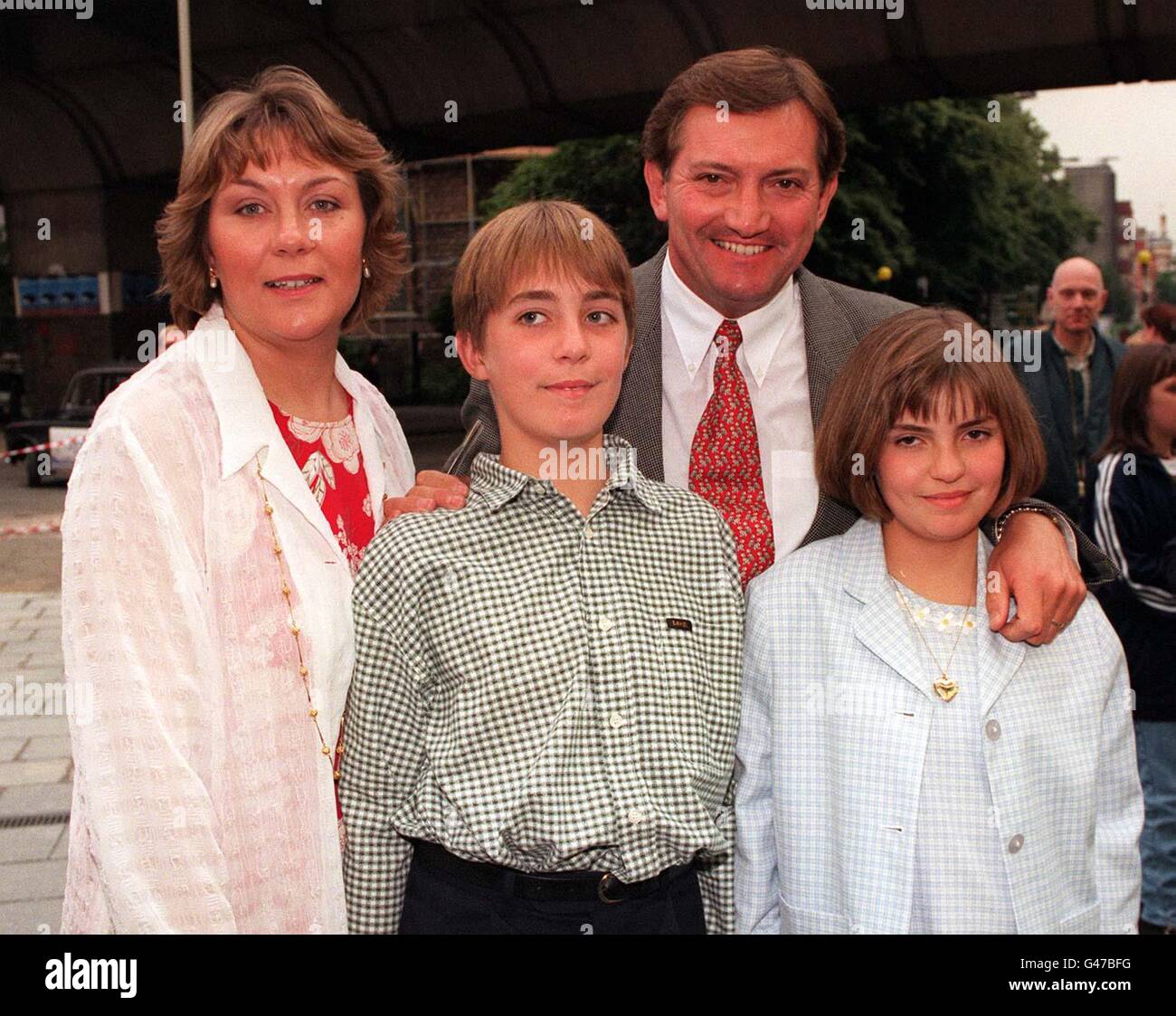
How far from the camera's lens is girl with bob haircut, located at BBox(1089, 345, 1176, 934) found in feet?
14.2

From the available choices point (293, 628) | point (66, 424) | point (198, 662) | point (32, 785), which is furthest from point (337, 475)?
point (66, 424)

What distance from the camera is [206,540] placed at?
2160 millimetres

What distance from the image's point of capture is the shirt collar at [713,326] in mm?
2896

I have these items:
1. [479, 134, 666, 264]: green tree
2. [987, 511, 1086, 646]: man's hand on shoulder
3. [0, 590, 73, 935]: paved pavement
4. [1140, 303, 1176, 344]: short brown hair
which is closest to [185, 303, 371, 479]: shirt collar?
[987, 511, 1086, 646]: man's hand on shoulder

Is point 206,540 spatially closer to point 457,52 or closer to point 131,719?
point 131,719

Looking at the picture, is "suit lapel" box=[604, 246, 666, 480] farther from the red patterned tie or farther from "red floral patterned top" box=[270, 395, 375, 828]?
"red floral patterned top" box=[270, 395, 375, 828]

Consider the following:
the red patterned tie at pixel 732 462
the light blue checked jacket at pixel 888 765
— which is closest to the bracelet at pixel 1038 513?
the light blue checked jacket at pixel 888 765

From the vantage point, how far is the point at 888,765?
7.57ft

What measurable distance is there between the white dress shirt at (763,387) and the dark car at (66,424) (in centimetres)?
1542

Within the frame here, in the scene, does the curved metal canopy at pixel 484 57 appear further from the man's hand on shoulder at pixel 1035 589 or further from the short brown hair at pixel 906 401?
the man's hand on shoulder at pixel 1035 589

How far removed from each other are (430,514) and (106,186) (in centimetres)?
2174

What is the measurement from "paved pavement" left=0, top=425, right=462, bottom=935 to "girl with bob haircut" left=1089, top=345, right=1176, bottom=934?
3642mm

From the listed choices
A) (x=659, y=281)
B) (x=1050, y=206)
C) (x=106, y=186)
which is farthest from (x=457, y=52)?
(x=1050, y=206)

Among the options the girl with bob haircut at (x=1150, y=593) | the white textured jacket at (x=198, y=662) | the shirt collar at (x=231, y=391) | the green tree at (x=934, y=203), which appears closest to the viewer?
the white textured jacket at (x=198, y=662)
